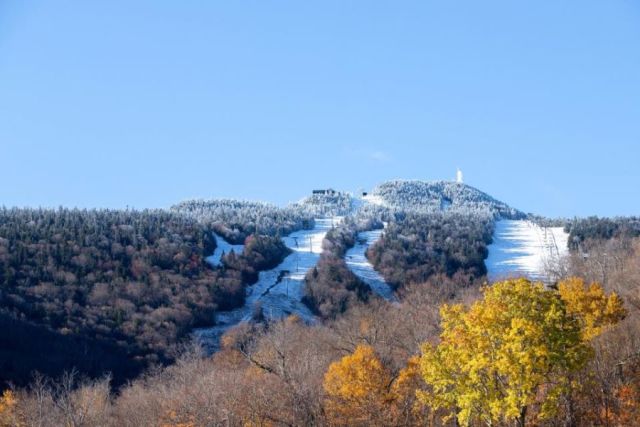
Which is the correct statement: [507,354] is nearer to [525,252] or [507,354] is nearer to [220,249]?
[220,249]

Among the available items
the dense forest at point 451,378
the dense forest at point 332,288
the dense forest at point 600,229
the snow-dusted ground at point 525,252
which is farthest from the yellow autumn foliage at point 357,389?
the dense forest at point 600,229

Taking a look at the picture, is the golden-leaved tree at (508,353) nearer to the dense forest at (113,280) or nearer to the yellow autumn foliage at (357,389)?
the yellow autumn foliage at (357,389)

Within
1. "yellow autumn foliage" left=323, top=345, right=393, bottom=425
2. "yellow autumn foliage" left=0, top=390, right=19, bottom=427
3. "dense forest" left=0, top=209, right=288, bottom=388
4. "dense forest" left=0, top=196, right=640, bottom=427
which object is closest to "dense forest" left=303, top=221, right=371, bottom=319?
A: "dense forest" left=0, top=196, right=640, bottom=427

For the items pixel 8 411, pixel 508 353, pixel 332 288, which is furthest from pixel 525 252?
pixel 508 353

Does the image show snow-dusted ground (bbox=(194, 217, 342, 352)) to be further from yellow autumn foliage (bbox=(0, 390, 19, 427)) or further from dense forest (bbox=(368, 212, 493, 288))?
yellow autumn foliage (bbox=(0, 390, 19, 427))

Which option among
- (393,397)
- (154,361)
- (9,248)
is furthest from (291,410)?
(9,248)

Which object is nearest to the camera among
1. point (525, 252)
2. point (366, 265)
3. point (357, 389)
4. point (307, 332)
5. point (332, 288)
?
point (357, 389)

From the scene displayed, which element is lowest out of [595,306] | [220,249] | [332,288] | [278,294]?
[278,294]
